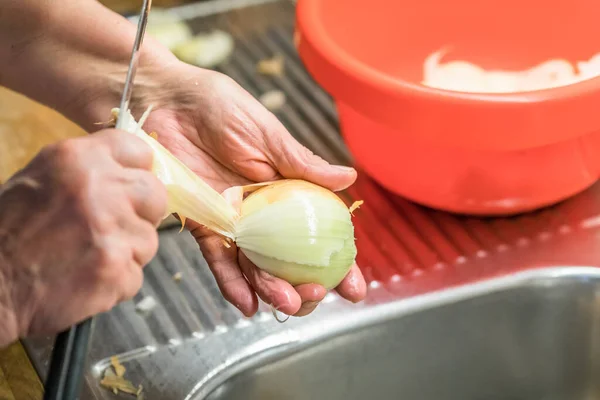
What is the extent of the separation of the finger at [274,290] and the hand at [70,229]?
0.58 feet

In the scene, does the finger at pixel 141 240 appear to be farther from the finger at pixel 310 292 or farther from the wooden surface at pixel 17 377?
the wooden surface at pixel 17 377

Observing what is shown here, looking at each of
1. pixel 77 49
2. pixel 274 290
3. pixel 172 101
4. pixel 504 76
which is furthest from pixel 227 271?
pixel 504 76

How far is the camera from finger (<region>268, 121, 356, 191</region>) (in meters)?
0.71

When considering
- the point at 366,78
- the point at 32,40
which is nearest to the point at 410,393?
the point at 366,78

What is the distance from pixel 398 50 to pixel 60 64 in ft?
1.44

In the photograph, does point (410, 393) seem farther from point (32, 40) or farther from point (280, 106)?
point (32, 40)

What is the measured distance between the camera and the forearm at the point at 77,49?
0.81 meters

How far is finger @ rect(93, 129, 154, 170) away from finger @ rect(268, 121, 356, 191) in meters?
0.23

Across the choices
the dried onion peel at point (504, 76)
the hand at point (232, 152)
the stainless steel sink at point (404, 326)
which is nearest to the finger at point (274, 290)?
the hand at point (232, 152)

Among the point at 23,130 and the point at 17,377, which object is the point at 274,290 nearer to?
the point at 17,377

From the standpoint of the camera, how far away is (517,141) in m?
0.75

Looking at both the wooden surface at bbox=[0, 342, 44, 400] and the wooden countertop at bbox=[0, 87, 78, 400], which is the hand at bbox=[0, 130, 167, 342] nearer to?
the wooden surface at bbox=[0, 342, 44, 400]

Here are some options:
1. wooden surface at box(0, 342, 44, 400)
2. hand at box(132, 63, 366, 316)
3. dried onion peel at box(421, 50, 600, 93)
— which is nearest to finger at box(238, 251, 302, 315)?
hand at box(132, 63, 366, 316)

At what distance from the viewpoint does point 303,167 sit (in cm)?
72
